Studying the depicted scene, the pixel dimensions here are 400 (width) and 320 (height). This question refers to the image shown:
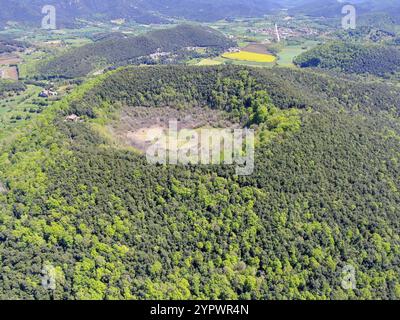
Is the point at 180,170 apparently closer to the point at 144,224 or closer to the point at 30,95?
the point at 144,224

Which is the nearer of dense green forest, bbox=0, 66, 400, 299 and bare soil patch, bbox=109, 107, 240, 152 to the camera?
dense green forest, bbox=0, 66, 400, 299

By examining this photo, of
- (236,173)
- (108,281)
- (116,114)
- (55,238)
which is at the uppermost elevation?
(116,114)

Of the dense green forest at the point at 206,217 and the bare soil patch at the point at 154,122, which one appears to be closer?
the dense green forest at the point at 206,217

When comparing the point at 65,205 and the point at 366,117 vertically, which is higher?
the point at 366,117

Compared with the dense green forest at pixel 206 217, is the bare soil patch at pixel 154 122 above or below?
above

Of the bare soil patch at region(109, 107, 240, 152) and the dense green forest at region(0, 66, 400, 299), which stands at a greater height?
the bare soil patch at region(109, 107, 240, 152)

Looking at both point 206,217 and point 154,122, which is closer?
point 206,217

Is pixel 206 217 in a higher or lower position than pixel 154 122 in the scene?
lower

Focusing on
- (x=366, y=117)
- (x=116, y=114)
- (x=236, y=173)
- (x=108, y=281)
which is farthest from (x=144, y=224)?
(x=366, y=117)
